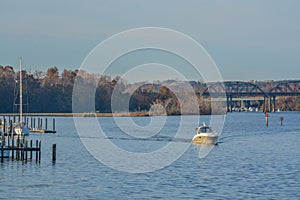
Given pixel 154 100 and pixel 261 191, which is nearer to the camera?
pixel 261 191

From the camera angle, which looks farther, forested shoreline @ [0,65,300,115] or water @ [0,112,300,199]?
forested shoreline @ [0,65,300,115]

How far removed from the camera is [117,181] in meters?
42.3

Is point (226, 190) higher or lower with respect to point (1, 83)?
lower

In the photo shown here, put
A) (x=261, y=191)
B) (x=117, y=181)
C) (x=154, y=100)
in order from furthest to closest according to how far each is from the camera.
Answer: (x=154, y=100) → (x=117, y=181) → (x=261, y=191)

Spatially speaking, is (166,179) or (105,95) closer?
(166,179)

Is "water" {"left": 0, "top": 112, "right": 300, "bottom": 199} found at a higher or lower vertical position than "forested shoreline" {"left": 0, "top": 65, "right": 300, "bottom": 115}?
lower

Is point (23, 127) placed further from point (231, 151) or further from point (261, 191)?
point (261, 191)

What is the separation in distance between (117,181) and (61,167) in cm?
874

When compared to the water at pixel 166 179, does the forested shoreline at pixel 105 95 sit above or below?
above

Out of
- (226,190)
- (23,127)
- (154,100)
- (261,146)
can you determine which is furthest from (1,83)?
(226,190)

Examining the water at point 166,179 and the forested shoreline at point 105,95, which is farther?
the forested shoreline at point 105,95

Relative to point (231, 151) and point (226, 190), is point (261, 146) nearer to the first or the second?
point (231, 151)

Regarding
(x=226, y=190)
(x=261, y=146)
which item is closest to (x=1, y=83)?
(x=261, y=146)

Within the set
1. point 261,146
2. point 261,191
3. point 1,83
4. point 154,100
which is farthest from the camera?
point 154,100
